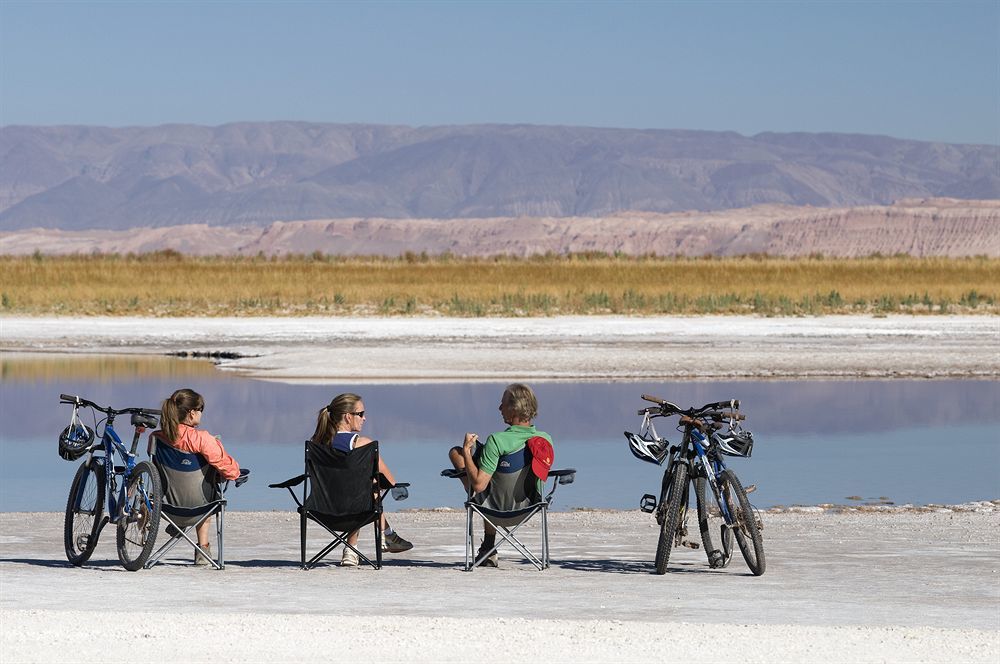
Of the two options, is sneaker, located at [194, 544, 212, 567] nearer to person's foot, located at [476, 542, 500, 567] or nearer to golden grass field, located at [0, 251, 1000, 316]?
person's foot, located at [476, 542, 500, 567]

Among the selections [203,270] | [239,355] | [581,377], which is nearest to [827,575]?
[581,377]

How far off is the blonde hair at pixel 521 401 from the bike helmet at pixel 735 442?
103 centimetres

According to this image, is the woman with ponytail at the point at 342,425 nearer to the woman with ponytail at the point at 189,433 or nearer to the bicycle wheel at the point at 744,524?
the woman with ponytail at the point at 189,433

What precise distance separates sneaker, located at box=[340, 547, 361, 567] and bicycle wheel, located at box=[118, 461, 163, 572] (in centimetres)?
108

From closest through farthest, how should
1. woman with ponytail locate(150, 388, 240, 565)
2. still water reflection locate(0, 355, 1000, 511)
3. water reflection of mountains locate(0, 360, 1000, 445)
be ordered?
1. woman with ponytail locate(150, 388, 240, 565)
2. still water reflection locate(0, 355, 1000, 511)
3. water reflection of mountains locate(0, 360, 1000, 445)

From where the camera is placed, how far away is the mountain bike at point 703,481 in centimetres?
924

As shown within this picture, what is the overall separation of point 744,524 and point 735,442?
48 centimetres

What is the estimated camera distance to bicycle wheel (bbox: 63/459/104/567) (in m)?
9.59

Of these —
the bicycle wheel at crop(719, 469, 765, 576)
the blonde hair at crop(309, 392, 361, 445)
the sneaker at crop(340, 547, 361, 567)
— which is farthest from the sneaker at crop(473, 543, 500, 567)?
the bicycle wheel at crop(719, 469, 765, 576)

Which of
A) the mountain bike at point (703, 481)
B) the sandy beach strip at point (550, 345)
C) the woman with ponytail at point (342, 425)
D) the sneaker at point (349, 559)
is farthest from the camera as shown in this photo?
the sandy beach strip at point (550, 345)

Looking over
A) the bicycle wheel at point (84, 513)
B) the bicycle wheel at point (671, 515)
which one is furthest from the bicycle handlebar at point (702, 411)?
the bicycle wheel at point (84, 513)

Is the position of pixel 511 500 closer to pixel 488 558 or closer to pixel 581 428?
pixel 488 558

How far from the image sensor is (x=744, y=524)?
9219mm

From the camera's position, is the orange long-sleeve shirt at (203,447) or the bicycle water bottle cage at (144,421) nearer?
the orange long-sleeve shirt at (203,447)
